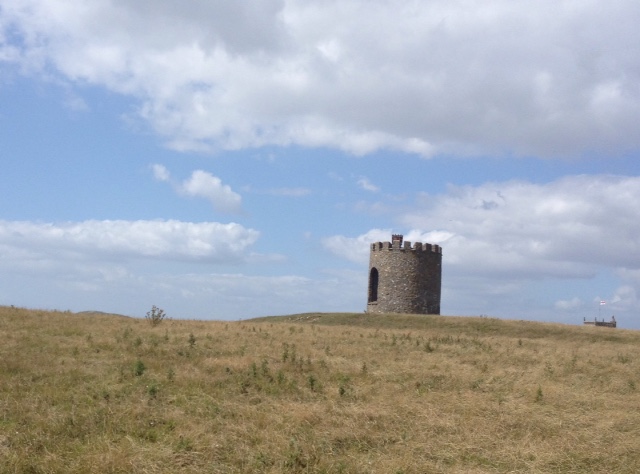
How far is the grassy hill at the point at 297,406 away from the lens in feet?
27.9

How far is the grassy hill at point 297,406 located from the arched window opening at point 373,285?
76.5 ft

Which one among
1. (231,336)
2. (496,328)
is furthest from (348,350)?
(496,328)

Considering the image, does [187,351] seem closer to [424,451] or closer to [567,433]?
[424,451]

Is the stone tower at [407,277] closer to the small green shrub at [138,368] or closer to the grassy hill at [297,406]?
the grassy hill at [297,406]

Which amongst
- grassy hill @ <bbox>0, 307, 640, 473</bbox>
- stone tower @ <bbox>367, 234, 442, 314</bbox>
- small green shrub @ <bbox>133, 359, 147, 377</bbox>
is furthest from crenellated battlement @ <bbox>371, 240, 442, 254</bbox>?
small green shrub @ <bbox>133, 359, 147, 377</bbox>

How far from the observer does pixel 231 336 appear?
19312 mm

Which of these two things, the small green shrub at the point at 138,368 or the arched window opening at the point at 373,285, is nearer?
the small green shrub at the point at 138,368

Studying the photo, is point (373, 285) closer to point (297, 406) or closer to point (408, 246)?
point (408, 246)

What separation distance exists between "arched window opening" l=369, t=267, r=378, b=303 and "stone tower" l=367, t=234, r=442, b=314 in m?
1.79

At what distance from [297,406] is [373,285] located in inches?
1270

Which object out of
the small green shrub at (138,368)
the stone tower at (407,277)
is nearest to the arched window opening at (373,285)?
the stone tower at (407,277)

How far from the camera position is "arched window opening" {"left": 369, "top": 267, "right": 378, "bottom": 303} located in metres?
42.5

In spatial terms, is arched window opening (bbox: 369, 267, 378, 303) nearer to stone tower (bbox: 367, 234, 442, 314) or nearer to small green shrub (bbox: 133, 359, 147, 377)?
stone tower (bbox: 367, 234, 442, 314)

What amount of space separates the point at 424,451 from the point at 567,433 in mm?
2785
